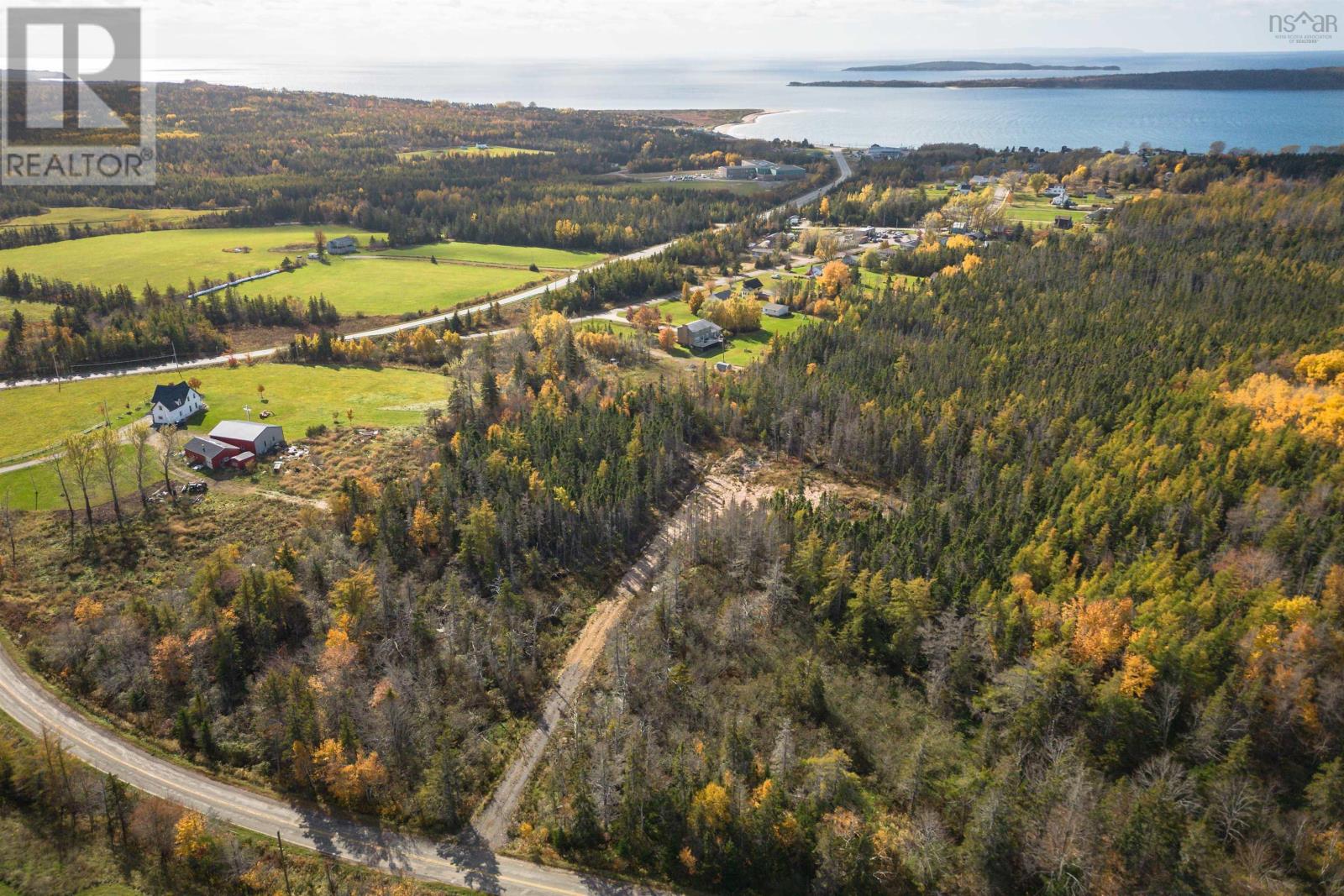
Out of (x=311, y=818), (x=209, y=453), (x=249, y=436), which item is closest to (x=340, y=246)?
(x=249, y=436)

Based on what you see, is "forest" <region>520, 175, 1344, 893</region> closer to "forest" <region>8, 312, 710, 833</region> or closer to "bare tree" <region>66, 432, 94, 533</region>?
"forest" <region>8, 312, 710, 833</region>

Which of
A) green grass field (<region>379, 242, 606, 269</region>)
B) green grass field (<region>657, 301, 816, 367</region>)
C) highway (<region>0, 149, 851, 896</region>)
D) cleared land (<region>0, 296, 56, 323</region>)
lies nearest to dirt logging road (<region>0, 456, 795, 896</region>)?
highway (<region>0, 149, 851, 896</region>)

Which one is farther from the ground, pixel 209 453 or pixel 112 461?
pixel 112 461

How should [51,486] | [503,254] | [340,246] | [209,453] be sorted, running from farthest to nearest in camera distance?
[503,254] < [340,246] < [209,453] < [51,486]

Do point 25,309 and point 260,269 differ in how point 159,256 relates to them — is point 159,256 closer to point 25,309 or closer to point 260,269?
point 260,269

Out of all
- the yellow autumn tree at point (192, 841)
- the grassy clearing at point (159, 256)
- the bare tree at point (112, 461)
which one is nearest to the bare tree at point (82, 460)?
the bare tree at point (112, 461)

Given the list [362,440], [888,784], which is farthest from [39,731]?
[888,784]
